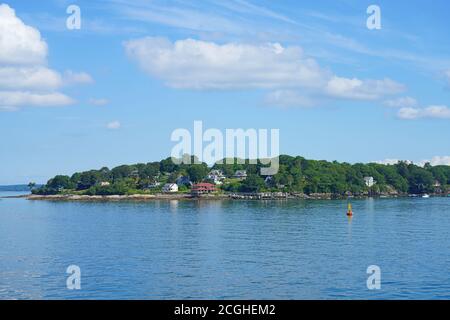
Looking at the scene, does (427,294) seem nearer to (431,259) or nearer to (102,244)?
(431,259)

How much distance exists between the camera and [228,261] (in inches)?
1922

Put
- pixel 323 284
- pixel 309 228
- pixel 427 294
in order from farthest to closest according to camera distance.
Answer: pixel 309 228, pixel 323 284, pixel 427 294

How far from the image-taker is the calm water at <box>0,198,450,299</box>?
37.3 m

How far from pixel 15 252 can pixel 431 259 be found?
1616 inches

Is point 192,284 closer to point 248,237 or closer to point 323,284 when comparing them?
point 323,284

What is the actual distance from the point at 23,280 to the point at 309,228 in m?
46.4

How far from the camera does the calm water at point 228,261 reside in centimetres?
3728

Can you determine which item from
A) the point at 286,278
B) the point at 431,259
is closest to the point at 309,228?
the point at 431,259

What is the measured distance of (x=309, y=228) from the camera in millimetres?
78688

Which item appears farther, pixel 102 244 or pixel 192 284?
pixel 102 244
